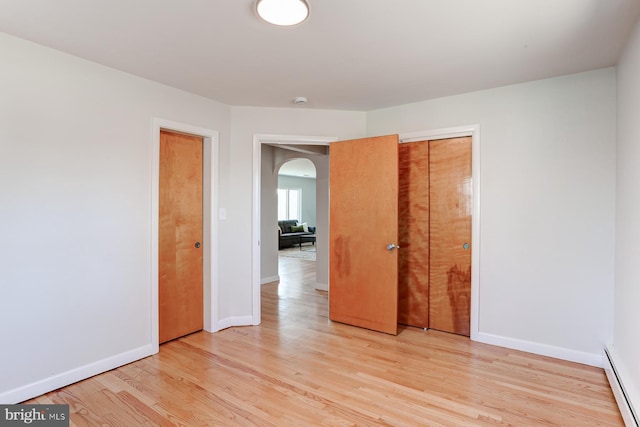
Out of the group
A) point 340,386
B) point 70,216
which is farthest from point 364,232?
point 70,216

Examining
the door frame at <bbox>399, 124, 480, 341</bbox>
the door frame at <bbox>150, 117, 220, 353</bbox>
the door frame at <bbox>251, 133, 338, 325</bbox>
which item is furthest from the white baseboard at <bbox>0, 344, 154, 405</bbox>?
the door frame at <bbox>399, 124, 480, 341</bbox>

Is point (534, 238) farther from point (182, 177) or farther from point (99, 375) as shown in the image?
point (99, 375)

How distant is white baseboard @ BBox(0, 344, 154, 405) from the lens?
2156 millimetres

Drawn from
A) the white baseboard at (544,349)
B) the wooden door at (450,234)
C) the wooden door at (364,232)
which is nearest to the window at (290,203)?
the wooden door at (364,232)

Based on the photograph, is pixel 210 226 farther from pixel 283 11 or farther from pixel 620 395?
pixel 620 395

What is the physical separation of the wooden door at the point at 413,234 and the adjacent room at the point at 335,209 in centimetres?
2

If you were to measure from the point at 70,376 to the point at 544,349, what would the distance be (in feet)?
12.1

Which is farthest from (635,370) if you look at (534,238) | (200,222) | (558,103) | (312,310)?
(200,222)

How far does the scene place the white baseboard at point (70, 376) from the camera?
2.16 meters

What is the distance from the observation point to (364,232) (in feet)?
11.6

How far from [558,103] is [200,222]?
11.2 feet

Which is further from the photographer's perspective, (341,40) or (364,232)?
(364,232)

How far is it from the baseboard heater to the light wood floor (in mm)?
67

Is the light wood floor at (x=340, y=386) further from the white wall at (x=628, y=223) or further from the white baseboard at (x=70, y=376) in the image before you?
the white wall at (x=628, y=223)
